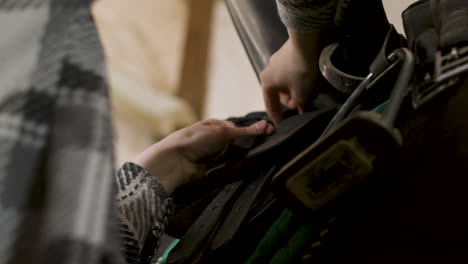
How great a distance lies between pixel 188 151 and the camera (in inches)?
22.1

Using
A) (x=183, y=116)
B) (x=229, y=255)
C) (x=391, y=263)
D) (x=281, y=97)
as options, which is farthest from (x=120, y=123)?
(x=391, y=263)

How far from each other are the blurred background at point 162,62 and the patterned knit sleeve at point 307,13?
56.2 inches

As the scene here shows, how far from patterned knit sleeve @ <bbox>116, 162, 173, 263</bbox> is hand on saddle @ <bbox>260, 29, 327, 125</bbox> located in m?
0.18

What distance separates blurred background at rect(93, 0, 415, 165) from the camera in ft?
6.93

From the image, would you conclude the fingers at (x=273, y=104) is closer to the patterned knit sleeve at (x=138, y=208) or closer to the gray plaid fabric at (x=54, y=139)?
the patterned knit sleeve at (x=138, y=208)

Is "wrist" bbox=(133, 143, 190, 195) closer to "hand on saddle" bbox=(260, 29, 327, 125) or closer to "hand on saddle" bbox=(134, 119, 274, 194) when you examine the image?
"hand on saddle" bbox=(134, 119, 274, 194)

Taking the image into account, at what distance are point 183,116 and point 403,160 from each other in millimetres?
1889

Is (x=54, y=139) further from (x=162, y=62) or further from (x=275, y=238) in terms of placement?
(x=162, y=62)

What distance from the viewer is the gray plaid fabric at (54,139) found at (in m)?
0.23

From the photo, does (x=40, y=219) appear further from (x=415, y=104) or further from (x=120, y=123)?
(x=120, y=123)

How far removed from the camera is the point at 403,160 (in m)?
0.35

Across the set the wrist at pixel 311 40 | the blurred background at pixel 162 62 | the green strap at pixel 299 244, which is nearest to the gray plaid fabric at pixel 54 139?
the green strap at pixel 299 244

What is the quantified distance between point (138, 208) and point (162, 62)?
1912mm

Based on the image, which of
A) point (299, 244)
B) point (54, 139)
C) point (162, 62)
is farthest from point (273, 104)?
point (162, 62)
